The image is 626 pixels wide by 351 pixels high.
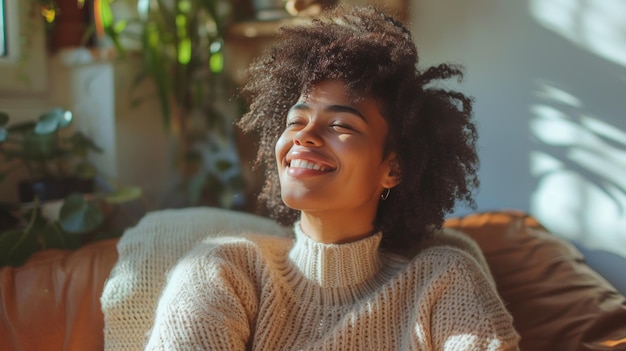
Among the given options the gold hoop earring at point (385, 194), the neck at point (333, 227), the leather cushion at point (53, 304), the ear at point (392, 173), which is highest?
the ear at point (392, 173)

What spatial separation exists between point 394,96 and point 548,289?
471 millimetres

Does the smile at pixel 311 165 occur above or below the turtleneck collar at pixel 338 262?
above

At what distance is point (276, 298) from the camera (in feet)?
3.29

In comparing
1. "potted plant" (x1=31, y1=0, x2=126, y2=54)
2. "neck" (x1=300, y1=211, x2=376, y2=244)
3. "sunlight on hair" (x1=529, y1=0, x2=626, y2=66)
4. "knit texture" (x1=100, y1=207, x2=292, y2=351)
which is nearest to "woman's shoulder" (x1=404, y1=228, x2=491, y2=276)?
"neck" (x1=300, y1=211, x2=376, y2=244)

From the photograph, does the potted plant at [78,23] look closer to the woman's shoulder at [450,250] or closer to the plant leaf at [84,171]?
the plant leaf at [84,171]

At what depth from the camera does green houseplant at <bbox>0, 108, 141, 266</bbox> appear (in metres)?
1.33

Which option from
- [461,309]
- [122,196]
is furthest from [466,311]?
[122,196]

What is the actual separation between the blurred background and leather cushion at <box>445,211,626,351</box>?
0.32 ft

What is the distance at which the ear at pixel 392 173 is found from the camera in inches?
41.4

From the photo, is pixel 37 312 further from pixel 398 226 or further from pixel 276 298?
pixel 398 226

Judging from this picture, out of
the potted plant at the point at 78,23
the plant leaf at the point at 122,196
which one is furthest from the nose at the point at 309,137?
the potted plant at the point at 78,23

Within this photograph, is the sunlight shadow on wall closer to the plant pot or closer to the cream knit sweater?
the cream knit sweater

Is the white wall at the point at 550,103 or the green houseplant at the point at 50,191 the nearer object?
the white wall at the point at 550,103

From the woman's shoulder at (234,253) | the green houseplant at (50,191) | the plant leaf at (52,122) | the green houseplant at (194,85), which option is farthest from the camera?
the green houseplant at (194,85)
